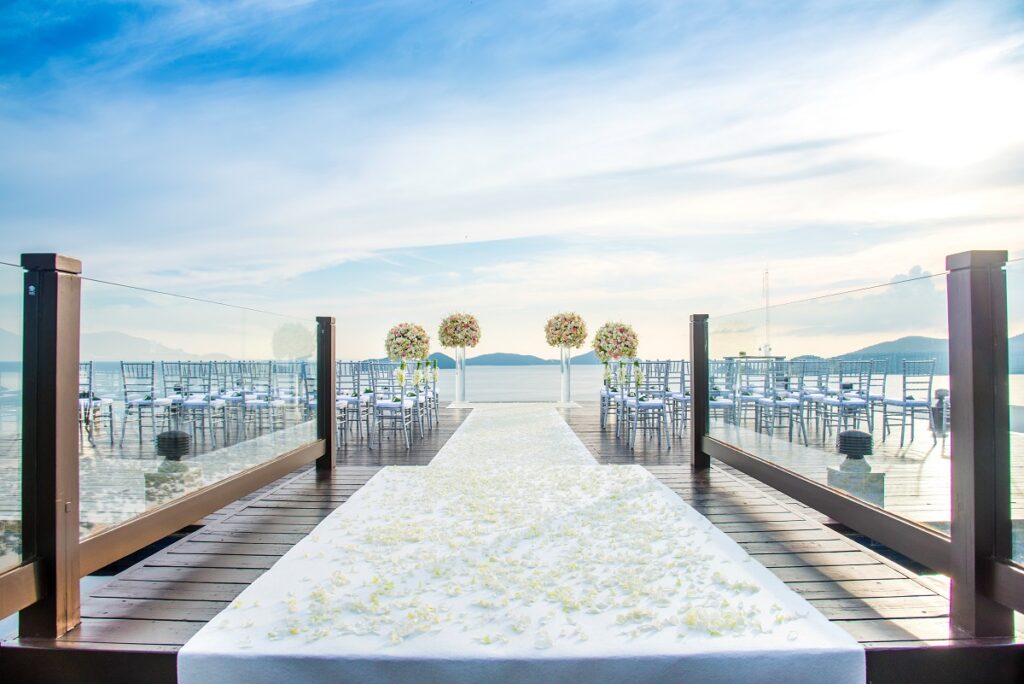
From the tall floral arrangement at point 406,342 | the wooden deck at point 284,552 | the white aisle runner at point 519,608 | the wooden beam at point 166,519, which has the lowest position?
the wooden deck at point 284,552

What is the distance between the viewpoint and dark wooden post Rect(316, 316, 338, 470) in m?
4.89

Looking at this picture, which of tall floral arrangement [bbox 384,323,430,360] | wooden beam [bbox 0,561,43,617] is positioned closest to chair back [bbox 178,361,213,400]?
wooden beam [bbox 0,561,43,617]

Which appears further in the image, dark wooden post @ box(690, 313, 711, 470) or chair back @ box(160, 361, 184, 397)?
dark wooden post @ box(690, 313, 711, 470)

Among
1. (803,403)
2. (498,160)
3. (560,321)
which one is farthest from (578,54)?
(803,403)

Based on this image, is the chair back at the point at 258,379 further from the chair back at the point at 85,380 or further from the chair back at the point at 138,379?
the chair back at the point at 85,380

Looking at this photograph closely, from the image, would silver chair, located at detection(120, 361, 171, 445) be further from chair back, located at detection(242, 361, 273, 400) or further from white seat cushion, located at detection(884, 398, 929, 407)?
white seat cushion, located at detection(884, 398, 929, 407)

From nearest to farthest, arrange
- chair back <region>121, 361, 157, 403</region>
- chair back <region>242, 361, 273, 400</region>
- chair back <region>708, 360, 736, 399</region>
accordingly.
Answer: chair back <region>121, 361, 157, 403</region>
chair back <region>242, 361, 273, 400</region>
chair back <region>708, 360, 736, 399</region>

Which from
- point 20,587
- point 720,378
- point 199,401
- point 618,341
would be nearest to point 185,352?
point 199,401

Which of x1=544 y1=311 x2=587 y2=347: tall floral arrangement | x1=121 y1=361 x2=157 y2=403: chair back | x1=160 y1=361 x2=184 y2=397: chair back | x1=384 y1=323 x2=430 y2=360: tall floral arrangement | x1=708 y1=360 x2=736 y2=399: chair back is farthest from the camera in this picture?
x1=544 y1=311 x2=587 y2=347: tall floral arrangement

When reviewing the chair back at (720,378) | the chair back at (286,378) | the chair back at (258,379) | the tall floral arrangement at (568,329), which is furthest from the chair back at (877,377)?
the tall floral arrangement at (568,329)

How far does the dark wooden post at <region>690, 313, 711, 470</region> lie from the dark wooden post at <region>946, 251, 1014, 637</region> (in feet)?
9.73

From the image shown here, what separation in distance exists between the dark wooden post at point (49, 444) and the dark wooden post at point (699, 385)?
431 cm

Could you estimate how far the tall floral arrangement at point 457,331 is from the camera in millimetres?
11758

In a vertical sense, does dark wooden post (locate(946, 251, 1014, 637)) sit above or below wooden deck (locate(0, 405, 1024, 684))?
above
